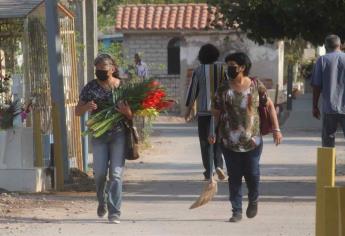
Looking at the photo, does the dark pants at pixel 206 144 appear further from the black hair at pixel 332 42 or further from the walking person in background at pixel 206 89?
the black hair at pixel 332 42

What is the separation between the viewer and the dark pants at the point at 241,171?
9.80 metres

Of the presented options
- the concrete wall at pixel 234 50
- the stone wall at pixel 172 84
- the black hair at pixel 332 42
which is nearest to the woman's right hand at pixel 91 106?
the black hair at pixel 332 42

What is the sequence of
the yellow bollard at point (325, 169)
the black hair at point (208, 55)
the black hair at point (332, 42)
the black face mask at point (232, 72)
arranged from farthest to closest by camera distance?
the black hair at point (208, 55) < the black hair at point (332, 42) < the black face mask at point (232, 72) < the yellow bollard at point (325, 169)

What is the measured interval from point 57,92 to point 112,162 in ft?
10.4

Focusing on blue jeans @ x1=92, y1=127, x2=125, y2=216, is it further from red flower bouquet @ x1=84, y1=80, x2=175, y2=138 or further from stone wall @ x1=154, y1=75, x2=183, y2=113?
stone wall @ x1=154, y1=75, x2=183, y2=113

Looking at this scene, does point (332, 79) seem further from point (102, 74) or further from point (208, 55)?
point (102, 74)

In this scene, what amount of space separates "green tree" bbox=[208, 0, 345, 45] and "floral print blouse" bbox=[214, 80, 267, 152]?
2493 mm

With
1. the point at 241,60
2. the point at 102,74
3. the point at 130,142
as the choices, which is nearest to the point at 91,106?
the point at 102,74

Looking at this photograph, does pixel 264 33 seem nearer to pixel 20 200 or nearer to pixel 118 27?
pixel 20 200

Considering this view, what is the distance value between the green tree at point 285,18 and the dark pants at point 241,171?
276cm

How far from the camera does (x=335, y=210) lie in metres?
6.31

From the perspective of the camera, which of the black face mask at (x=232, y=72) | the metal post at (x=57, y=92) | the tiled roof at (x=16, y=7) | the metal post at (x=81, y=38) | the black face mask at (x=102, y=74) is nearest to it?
the black face mask at (x=232, y=72)

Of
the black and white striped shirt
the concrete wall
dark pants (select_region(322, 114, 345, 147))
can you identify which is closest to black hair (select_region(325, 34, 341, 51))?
dark pants (select_region(322, 114, 345, 147))

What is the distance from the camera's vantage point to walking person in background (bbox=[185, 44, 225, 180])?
1291cm
